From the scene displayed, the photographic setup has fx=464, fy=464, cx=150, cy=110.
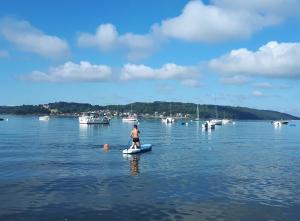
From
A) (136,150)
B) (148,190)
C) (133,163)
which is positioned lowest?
(148,190)

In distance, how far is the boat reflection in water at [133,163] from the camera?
113ft

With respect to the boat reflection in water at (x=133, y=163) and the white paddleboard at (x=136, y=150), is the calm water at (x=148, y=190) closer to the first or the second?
the boat reflection in water at (x=133, y=163)

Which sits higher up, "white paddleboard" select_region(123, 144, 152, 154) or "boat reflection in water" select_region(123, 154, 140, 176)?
"white paddleboard" select_region(123, 144, 152, 154)

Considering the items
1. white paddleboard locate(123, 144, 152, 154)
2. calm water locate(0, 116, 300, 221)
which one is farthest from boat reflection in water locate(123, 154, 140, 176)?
white paddleboard locate(123, 144, 152, 154)

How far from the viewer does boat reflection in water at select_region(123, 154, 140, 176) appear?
113 ft

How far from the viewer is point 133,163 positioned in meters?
40.5

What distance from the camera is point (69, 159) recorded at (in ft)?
146

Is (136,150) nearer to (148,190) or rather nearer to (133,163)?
(133,163)

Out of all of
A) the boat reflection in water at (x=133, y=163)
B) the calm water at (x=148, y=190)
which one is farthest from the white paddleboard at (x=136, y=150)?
the calm water at (x=148, y=190)

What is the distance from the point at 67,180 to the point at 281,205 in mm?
13911

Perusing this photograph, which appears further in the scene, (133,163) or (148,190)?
(133,163)

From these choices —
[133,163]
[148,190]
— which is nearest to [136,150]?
[133,163]

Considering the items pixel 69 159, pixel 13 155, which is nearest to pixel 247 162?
pixel 69 159

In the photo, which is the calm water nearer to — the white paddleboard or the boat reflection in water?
the boat reflection in water
